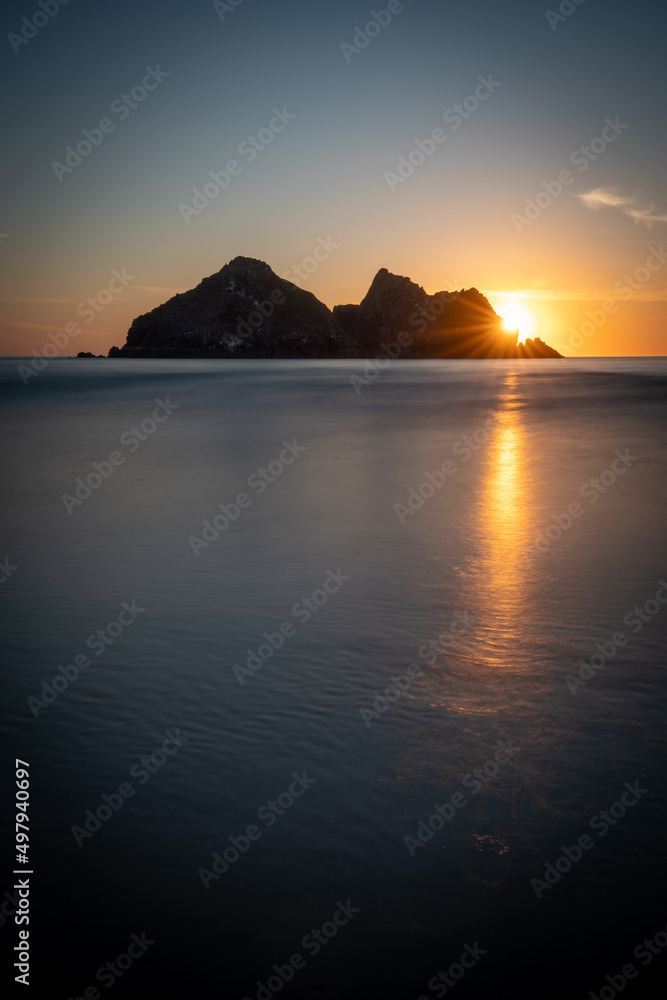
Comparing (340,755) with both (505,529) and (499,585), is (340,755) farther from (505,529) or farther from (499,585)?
(505,529)

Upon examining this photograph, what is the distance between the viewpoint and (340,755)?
448 cm

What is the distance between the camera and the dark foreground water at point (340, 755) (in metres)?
3.13

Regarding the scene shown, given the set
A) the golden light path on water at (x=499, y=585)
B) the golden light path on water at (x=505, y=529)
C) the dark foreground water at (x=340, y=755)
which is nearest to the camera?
the dark foreground water at (x=340, y=755)

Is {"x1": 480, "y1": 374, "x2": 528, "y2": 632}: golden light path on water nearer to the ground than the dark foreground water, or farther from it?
farther from it

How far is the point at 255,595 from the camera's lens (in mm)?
7754

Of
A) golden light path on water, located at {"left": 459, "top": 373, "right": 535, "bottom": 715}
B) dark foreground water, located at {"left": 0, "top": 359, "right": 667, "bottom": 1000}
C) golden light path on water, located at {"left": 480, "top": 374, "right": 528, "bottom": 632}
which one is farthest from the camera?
golden light path on water, located at {"left": 480, "top": 374, "right": 528, "bottom": 632}

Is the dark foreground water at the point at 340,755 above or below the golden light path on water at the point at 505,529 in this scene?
below

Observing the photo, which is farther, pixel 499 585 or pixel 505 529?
pixel 505 529

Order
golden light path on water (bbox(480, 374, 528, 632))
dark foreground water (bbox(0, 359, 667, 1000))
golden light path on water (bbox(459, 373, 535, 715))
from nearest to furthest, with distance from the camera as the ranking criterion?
dark foreground water (bbox(0, 359, 667, 1000))
golden light path on water (bbox(459, 373, 535, 715))
golden light path on water (bbox(480, 374, 528, 632))

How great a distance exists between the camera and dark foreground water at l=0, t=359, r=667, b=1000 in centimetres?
313

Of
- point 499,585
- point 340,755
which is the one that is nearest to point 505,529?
point 499,585

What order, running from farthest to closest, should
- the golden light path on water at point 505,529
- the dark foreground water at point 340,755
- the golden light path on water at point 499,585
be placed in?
the golden light path on water at point 505,529 < the golden light path on water at point 499,585 < the dark foreground water at point 340,755

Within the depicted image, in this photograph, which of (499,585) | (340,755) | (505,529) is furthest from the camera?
(505,529)

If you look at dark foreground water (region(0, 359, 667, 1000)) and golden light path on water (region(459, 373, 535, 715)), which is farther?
golden light path on water (region(459, 373, 535, 715))
